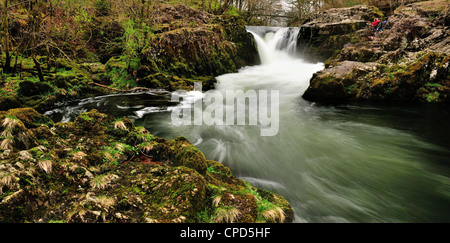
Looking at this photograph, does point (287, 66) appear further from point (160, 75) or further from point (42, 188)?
point (42, 188)

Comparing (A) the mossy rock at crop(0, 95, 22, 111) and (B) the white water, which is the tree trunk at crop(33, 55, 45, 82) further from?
(B) the white water

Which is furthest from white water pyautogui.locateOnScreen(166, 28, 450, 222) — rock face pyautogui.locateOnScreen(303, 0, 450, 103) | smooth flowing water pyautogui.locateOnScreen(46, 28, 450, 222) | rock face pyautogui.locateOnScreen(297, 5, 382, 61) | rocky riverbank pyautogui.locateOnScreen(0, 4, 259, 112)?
rock face pyautogui.locateOnScreen(297, 5, 382, 61)

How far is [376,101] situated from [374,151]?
12.8 feet

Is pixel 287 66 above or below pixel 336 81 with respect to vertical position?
above

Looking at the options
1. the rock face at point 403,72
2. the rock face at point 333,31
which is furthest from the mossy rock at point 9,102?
the rock face at point 333,31

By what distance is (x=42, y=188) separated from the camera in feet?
6.46

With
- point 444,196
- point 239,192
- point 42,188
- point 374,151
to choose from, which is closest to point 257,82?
point 374,151

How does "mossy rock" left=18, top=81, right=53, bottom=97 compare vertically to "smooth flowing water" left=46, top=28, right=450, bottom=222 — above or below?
above

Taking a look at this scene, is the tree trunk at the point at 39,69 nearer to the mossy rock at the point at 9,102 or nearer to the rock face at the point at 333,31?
the mossy rock at the point at 9,102

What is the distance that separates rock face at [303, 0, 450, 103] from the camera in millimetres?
7316

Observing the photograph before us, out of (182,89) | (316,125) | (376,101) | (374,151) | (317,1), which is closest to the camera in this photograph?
(374,151)

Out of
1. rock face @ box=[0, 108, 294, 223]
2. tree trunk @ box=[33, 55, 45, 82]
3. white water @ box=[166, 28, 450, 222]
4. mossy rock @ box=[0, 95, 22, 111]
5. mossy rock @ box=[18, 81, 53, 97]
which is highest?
tree trunk @ box=[33, 55, 45, 82]

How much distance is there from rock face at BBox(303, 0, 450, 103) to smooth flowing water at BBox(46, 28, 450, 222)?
1.63ft

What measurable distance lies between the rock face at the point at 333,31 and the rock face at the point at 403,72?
13.9 ft
